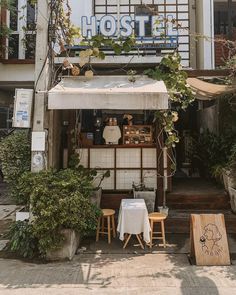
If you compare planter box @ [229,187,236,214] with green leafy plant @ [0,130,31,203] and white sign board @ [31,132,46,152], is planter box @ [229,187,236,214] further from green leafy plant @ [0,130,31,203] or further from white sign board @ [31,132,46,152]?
green leafy plant @ [0,130,31,203]

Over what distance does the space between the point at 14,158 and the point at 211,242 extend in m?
4.75

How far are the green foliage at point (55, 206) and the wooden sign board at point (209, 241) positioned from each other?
201 cm

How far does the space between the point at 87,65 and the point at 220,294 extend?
605 centimetres

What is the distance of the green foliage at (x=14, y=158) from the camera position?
8.54 metres

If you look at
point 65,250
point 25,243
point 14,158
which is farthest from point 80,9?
point 65,250

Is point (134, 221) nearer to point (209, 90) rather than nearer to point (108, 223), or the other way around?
point (108, 223)

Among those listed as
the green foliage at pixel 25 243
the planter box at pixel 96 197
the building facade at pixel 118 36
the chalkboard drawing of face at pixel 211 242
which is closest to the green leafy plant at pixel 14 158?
the building facade at pixel 118 36

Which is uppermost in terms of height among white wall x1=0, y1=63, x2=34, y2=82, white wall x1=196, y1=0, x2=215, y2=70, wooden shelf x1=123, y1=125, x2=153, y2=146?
white wall x1=196, y1=0, x2=215, y2=70

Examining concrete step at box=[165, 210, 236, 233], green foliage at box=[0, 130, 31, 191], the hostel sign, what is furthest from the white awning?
concrete step at box=[165, 210, 236, 233]

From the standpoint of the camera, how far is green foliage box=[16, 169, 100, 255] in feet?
22.3

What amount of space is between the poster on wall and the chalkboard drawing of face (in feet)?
13.6

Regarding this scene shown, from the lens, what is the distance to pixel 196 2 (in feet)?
51.3

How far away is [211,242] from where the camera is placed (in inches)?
270

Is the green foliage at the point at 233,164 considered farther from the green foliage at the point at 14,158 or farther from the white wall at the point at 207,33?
the white wall at the point at 207,33
